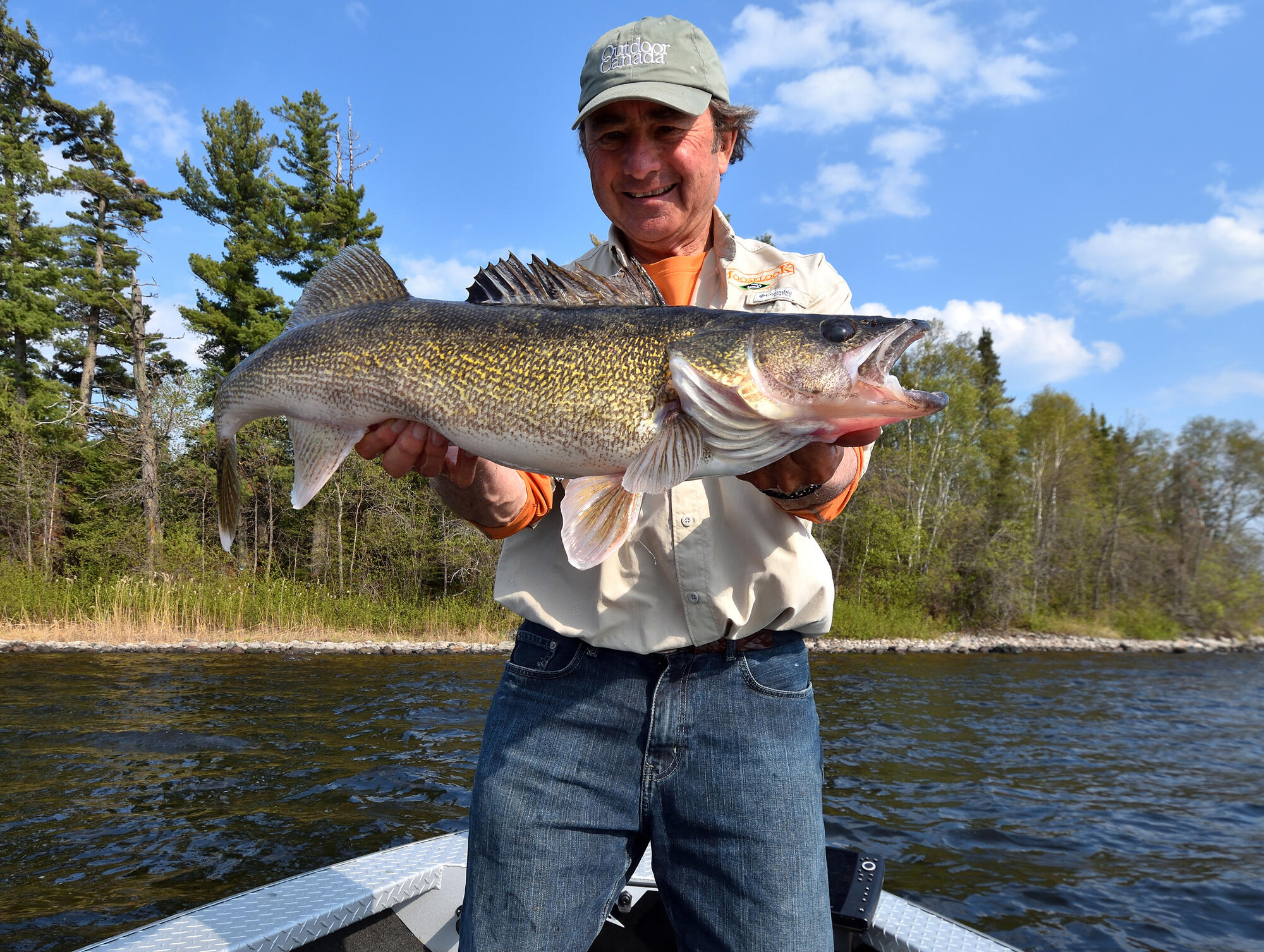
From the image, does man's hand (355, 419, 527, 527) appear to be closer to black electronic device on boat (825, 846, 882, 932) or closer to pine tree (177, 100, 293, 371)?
black electronic device on boat (825, 846, 882, 932)

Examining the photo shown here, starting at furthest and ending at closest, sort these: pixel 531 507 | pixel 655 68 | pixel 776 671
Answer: pixel 531 507, pixel 655 68, pixel 776 671

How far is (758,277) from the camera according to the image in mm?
2570

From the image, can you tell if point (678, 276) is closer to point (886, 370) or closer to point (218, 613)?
point (886, 370)

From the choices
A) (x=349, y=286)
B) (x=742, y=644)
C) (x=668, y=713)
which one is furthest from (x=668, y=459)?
(x=349, y=286)

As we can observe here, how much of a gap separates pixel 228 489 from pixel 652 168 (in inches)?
82.3

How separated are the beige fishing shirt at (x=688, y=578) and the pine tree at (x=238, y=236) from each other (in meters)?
28.1

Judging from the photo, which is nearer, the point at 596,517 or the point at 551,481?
the point at 596,517

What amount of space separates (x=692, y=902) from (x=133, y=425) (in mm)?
31211

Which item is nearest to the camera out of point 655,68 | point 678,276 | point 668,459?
point 668,459

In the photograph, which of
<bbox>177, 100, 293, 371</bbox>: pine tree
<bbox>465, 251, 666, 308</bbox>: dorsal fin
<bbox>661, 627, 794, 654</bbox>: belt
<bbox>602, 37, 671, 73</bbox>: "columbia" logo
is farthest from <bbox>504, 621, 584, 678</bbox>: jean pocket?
<bbox>177, 100, 293, 371</bbox>: pine tree

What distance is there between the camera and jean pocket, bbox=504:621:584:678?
87.4 inches

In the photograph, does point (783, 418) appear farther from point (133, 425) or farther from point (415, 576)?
point (133, 425)

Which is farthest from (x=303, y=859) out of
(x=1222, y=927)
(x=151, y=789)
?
(x=1222, y=927)

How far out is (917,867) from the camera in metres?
7.68
